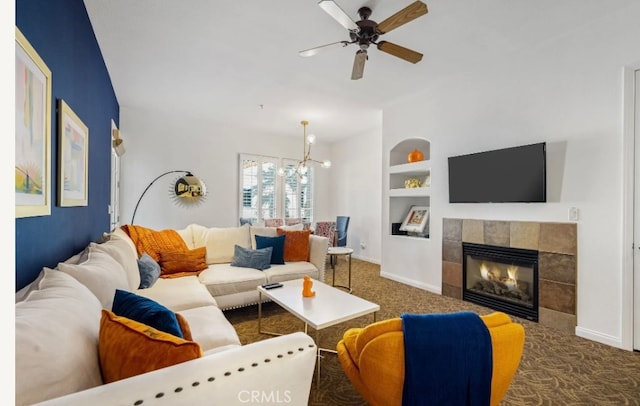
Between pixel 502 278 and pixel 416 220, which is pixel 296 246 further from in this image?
pixel 502 278

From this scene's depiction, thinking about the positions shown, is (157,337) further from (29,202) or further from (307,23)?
(307,23)

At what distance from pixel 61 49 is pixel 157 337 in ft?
6.32

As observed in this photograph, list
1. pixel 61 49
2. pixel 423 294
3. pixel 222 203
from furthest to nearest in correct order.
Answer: pixel 222 203 < pixel 423 294 < pixel 61 49

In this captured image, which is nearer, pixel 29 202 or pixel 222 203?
pixel 29 202

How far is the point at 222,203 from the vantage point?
18.5 feet

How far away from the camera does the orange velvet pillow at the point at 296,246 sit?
11.7 feet

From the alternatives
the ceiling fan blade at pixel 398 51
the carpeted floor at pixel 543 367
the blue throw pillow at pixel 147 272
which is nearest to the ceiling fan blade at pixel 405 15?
the ceiling fan blade at pixel 398 51

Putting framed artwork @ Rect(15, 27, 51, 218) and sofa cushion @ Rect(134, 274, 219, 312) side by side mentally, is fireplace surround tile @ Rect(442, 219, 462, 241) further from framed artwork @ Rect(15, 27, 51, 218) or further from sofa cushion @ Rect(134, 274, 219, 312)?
framed artwork @ Rect(15, 27, 51, 218)

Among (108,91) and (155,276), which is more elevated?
(108,91)

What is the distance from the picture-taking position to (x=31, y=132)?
1.25 m

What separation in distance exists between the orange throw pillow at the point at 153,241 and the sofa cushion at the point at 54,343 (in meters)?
1.98

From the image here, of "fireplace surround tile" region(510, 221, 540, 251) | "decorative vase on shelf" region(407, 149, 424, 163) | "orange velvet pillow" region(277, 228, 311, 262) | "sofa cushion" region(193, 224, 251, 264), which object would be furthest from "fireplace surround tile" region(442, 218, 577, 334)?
"sofa cushion" region(193, 224, 251, 264)

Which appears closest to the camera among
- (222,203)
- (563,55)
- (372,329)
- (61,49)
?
(372,329)
